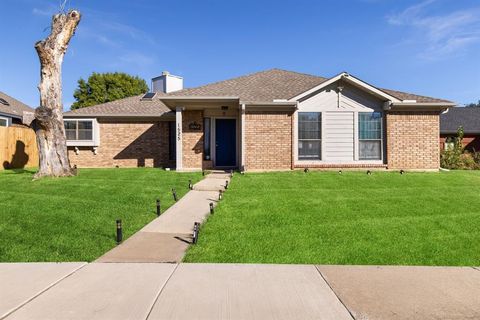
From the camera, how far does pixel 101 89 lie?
163ft

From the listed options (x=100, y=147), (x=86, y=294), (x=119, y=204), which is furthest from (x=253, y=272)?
(x=100, y=147)

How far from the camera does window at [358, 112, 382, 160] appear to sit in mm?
14906

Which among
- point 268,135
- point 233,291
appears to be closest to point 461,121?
point 268,135

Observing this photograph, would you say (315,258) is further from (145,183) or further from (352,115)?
(352,115)

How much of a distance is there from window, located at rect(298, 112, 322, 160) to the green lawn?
9.09ft

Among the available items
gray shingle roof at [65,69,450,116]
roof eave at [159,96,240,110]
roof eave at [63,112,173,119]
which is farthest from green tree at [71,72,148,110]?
roof eave at [159,96,240,110]

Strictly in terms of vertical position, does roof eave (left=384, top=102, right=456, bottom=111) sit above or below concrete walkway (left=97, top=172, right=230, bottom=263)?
above

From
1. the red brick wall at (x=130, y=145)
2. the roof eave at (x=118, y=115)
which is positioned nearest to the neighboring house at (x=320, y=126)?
the roof eave at (x=118, y=115)

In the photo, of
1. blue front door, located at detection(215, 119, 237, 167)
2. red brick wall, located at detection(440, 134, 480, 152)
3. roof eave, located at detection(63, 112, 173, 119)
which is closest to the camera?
blue front door, located at detection(215, 119, 237, 167)

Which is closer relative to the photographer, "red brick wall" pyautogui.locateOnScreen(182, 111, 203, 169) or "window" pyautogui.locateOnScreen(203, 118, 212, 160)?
"red brick wall" pyautogui.locateOnScreen(182, 111, 203, 169)

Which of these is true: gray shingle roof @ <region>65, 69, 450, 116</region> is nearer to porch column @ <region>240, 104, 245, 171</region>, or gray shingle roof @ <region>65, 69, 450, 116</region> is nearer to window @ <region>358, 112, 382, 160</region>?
porch column @ <region>240, 104, 245, 171</region>

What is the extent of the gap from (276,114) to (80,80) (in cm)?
4484

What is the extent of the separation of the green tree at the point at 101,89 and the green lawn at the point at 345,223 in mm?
44040

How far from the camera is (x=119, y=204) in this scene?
891 cm
